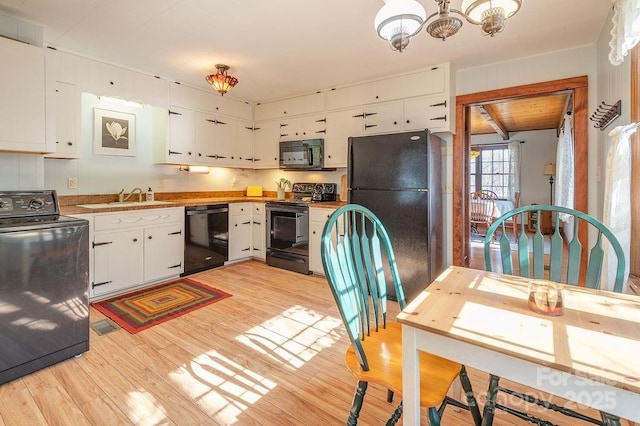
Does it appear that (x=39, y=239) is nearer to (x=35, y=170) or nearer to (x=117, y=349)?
(x=117, y=349)

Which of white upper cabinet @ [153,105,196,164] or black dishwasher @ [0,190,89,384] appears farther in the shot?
white upper cabinet @ [153,105,196,164]

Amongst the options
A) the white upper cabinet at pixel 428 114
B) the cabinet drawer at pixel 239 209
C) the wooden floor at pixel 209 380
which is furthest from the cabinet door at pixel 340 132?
the wooden floor at pixel 209 380

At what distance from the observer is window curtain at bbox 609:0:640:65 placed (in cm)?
142

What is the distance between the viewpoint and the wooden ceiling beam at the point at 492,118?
495 cm

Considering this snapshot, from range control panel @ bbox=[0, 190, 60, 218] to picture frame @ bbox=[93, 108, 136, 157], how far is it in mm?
1196

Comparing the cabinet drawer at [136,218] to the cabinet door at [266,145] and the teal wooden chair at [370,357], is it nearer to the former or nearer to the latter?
the cabinet door at [266,145]

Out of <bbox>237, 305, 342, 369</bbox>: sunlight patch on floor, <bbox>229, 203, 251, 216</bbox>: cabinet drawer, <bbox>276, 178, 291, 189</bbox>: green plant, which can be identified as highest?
<bbox>276, 178, 291, 189</bbox>: green plant

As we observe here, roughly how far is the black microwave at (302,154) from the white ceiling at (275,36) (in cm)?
84

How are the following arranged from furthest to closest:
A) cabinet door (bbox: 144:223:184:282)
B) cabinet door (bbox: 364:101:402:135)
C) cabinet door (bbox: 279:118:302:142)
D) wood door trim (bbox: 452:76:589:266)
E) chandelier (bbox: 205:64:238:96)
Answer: cabinet door (bbox: 279:118:302:142) < cabinet door (bbox: 364:101:402:135) < cabinet door (bbox: 144:223:184:282) < chandelier (bbox: 205:64:238:96) < wood door trim (bbox: 452:76:589:266)

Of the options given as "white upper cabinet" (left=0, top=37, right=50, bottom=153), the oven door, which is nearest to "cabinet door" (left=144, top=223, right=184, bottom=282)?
the oven door

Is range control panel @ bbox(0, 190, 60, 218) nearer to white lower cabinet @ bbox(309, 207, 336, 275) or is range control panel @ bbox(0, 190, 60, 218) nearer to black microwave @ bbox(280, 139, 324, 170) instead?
white lower cabinet @ bbox(309, 207, 336, 275)

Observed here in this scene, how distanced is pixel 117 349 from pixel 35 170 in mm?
1599

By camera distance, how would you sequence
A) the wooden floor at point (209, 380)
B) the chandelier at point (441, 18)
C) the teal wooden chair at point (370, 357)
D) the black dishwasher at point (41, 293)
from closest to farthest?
1. the teal wooden chair at point (370, 357)
2. the chandelier at point (441, 18)
3. the wooden floor at point (209, 380)
4. the black dishwasher at point (41, 293)

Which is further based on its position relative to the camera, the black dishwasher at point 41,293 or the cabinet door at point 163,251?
the cabinet door at point 163,251
